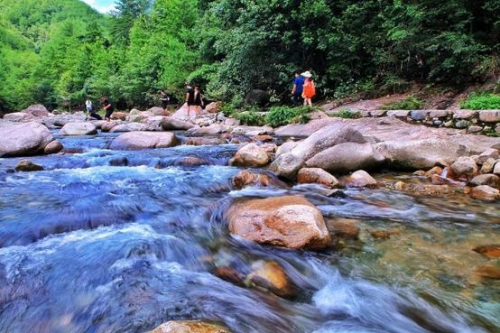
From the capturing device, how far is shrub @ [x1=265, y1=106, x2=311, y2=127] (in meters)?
12.3

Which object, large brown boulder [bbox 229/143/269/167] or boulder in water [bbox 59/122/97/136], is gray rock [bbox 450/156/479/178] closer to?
large brown boulder [bbox 229/143/269/167]

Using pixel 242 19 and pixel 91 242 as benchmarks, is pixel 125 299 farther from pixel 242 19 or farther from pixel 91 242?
pixel 242 19

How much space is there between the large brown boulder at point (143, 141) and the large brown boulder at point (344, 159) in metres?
5.00

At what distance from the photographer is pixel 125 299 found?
260 centimetres

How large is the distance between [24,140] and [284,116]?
7954mm

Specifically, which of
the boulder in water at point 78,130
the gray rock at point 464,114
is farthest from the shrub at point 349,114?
the boulder in water at point 78,130

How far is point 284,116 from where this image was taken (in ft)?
42.1

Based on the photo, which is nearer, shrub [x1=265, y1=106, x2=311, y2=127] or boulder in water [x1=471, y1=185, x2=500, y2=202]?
boulder in water [x1=471, y1=185, x2=500, y2=202]

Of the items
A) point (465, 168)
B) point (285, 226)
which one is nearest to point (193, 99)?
point (465, 168)

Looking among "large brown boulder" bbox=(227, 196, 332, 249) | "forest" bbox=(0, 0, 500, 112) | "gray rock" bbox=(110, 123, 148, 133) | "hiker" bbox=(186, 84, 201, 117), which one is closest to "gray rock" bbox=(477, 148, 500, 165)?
"large brown boulder" bbox=(227, 196, 332, 249)

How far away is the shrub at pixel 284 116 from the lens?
12.3 meters

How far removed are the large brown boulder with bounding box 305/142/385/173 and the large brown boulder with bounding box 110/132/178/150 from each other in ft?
16.4

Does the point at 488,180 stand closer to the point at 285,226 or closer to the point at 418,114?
the point at 285,226

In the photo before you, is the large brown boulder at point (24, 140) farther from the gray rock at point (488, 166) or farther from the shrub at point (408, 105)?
the shrub at point (408, 105)
